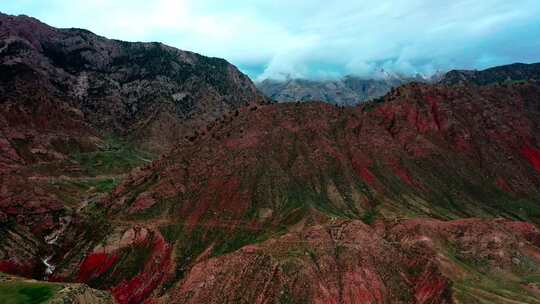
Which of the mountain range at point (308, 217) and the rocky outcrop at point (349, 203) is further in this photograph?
the rocky outcrop at point (349, 203)

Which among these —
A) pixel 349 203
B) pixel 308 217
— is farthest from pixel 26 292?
pixel 349 203

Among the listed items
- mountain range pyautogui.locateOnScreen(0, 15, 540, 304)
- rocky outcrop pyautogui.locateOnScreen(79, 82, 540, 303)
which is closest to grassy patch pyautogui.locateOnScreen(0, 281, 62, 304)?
mountain range pyautogui.locateOnScreen(0, 15, 540, 304)

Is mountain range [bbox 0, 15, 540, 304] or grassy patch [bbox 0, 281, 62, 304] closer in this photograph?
grassy patch [bbox 0, 281, 62, 304]

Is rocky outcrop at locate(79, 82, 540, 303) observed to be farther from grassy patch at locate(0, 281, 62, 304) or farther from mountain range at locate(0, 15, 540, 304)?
grassy patch at locate(0, 281, 62, 304)

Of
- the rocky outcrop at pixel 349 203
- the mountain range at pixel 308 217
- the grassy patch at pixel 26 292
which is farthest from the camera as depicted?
the rocky outcrop at pixel 349 203

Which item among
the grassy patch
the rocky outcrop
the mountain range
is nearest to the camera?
the grassy patch

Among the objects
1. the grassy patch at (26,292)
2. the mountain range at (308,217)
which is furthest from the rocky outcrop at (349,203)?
the grassy patch at (26,292)

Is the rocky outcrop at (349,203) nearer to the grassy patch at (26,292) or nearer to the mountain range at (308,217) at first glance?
the mountain range at (308,217)

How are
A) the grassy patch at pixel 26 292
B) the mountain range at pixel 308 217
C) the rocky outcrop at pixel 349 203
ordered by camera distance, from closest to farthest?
the grassy patch at pixel 26 292, the mountain range at pixel 308 217, the rocky outcrop at pixel 349 203

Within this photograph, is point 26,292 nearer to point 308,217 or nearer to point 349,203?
point 308,217
